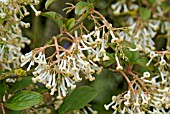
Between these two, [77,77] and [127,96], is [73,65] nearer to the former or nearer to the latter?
[77,77]

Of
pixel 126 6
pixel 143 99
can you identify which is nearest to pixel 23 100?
pixel 143 99

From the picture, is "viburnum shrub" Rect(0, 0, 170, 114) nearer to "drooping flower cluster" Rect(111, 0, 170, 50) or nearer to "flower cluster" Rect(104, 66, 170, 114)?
"flower cluster" Rect(104, 66, 170, 114)

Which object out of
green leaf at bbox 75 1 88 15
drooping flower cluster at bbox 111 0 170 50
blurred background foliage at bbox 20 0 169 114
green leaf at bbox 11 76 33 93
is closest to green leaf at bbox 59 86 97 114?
green leaf at bbox 11 76 33 93

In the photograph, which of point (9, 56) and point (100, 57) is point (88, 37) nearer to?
point (100, 57)

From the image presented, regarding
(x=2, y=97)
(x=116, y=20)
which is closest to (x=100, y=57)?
(x=2, y=97)

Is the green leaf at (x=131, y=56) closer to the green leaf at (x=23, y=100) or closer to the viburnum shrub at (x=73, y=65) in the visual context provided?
the viburnum shrub at (x=73, y=65)

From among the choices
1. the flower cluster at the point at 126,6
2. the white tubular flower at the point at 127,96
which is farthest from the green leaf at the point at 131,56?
the flower cluster at the point at 126,6

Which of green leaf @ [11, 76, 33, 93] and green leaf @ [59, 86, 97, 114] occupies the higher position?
green leaf @ [11, 76, 33, 93]
